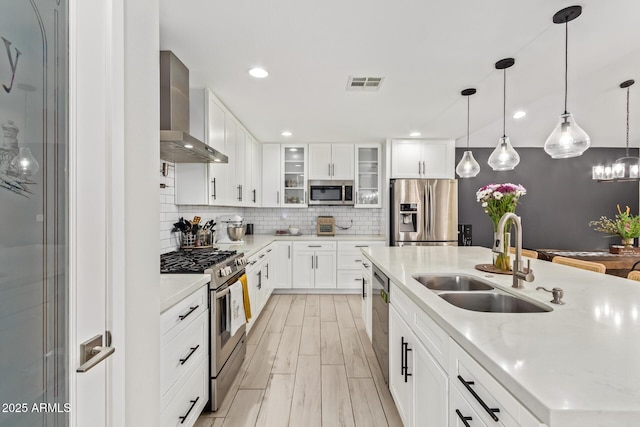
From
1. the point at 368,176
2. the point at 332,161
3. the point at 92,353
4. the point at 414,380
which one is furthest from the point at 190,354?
the point at 368,176

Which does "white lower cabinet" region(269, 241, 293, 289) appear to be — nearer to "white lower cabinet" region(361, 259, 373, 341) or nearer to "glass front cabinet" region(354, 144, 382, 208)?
"glass front cabinet" region(354, 144, 382, 208)

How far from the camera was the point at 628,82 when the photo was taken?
11.1 ft

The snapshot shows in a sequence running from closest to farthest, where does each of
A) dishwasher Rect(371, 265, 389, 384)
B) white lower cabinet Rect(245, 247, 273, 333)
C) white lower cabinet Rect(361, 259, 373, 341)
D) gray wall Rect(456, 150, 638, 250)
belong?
dishwasher Rect(371, 265, 389, 384)
white lower cabinet Rect(361, 259, 373, 341)
white lower cabinet Rect(245, 247, 273, 333)
gray wall Rect(456, 150, 638, 250)

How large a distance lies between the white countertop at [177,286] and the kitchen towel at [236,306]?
1.26 ft

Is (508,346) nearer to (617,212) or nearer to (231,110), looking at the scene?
(231,110)

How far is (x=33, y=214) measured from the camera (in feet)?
2.06

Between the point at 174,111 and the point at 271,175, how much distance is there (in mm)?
2877

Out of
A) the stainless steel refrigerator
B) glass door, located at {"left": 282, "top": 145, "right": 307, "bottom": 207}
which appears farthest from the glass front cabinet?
glass door, located at {"left": 282, "top": 145, "right": 307, "bottom": 207}

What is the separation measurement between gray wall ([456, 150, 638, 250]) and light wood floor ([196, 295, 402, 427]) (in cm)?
332

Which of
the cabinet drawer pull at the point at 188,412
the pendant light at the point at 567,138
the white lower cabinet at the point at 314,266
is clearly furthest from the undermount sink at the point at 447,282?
the white lower cabinet at the point at 314,266

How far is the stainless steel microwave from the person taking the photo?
489 centimetres

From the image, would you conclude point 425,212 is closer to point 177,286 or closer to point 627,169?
point 627,169

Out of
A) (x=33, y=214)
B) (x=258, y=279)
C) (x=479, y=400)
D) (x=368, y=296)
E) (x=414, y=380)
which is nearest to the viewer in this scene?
(x=33, y=214)

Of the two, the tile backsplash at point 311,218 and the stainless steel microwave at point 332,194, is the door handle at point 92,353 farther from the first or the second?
the tile backsplash at point 311,218
